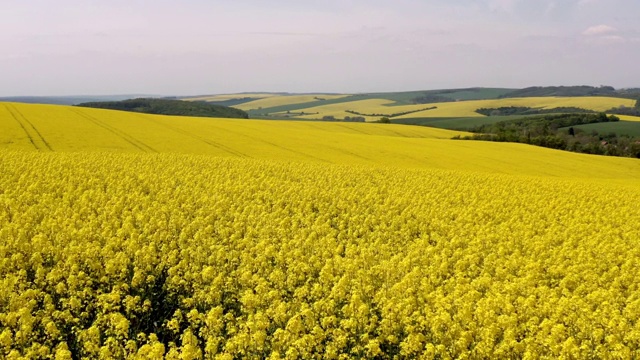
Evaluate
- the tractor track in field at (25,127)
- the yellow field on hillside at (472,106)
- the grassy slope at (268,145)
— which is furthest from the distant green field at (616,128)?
the tractor track in field at (25,127)

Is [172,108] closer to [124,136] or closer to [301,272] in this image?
[124,136]

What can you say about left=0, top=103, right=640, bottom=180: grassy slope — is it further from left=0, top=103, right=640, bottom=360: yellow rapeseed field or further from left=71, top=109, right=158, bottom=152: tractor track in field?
left=0, top=103, right=640, bottom=360: yellow rapeseed field

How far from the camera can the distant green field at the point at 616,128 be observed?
65.9 metres

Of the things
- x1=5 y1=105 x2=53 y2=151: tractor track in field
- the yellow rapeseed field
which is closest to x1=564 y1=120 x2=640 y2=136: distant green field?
the yellow rapeseed field

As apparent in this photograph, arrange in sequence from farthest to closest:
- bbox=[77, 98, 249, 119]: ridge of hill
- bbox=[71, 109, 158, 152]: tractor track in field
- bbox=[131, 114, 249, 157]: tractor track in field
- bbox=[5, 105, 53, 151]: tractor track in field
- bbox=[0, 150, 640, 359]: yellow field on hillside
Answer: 1. bbox=[77, 98, 249, 119]: ridge of hill
2. bbox=[131, 114, 249, 157]: tractor track in field
3. bbox=[71, 109, 158, 152]: tractor track in field
4. bbox=[5, 105, 53, 151]: tractor track in field
5. bbox=[0, 150, 640, 359]: yellow field on hillside

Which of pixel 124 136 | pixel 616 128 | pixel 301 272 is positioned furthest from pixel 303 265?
pixel 616 128

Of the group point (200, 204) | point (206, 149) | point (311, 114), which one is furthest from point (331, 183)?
point (311, 114)

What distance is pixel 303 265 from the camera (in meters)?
9.43

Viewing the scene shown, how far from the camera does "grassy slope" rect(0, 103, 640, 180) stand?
101 feet

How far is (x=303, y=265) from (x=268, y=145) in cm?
2707

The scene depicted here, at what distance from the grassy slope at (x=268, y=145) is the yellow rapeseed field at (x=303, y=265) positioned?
29.7 feet

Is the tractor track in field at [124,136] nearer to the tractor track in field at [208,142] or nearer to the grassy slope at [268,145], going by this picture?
the grassy slope at [268,145]

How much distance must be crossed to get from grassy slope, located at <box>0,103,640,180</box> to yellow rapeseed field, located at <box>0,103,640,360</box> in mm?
9044

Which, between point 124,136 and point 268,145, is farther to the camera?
point 268,145
